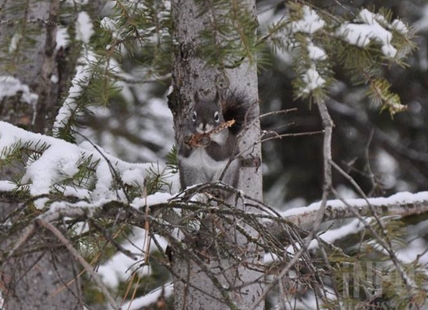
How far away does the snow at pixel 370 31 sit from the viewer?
7.66ft

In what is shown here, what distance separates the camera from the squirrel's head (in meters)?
2.92

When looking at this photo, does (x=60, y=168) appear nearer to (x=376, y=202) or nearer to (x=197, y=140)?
(x=197, y=140)

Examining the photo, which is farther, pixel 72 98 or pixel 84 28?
pixel 84 28

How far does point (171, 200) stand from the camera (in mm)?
2369

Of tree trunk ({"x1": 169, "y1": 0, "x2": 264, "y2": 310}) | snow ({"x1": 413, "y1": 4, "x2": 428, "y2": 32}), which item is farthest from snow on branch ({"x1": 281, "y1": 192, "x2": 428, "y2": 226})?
snow ({"x1": 413, "y1": 4, "x2": 428, "y2": 32})

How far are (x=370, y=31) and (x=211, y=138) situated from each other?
0.89 metres

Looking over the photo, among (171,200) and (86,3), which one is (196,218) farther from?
(86,3)

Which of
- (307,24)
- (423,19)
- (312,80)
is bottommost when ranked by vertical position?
(423,19)

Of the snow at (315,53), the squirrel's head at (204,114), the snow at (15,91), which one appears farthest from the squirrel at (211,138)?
the snow at (15,91)

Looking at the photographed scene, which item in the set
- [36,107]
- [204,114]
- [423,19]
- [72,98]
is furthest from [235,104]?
[423,19]

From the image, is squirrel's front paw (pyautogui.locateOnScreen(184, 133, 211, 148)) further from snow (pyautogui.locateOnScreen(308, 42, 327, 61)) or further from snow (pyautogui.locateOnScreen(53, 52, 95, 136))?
snow (pyautogui.locateOnScreen(308, 42, 327, 61))

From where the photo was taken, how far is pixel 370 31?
235 cm

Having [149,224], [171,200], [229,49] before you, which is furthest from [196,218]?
[229,49]

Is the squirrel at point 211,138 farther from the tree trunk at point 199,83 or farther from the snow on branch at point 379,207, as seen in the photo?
the snow on branch at point 379,207
